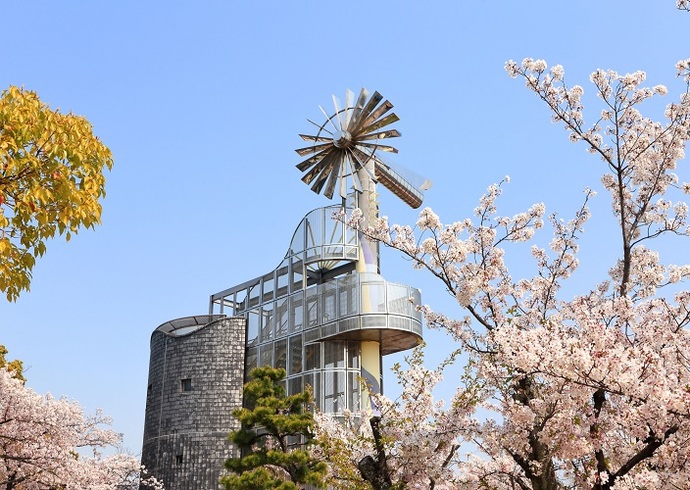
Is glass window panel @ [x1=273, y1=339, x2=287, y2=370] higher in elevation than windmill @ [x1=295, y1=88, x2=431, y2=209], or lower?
lower

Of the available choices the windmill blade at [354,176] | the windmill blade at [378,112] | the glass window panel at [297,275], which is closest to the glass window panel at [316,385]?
the glass window panel at [297,275]

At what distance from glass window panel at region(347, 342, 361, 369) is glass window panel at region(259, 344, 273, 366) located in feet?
12.4

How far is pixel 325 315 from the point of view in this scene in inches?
1081

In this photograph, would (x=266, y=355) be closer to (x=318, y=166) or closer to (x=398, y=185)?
(x=318, y=166)

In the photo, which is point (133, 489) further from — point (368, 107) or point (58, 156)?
point (58, 156)

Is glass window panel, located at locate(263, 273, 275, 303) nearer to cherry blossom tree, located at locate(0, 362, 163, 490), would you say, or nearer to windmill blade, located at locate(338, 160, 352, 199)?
windmill blade, located at locate(338, 160, 352, 199)

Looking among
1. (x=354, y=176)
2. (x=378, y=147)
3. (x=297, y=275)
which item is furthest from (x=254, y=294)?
(x=378, y=147)

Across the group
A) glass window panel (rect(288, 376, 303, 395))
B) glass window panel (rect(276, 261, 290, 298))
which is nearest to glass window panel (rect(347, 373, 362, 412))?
glass window panel (rect(288, 376, 303, 395))

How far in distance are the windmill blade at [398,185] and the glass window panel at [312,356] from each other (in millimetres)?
9394

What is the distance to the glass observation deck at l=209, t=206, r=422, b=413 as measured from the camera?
26.4 metres

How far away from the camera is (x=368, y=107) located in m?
30.3

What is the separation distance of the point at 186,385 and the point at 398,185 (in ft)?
44.2

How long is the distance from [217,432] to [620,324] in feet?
70.6

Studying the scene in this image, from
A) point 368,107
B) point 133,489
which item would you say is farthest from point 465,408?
point 133,489
